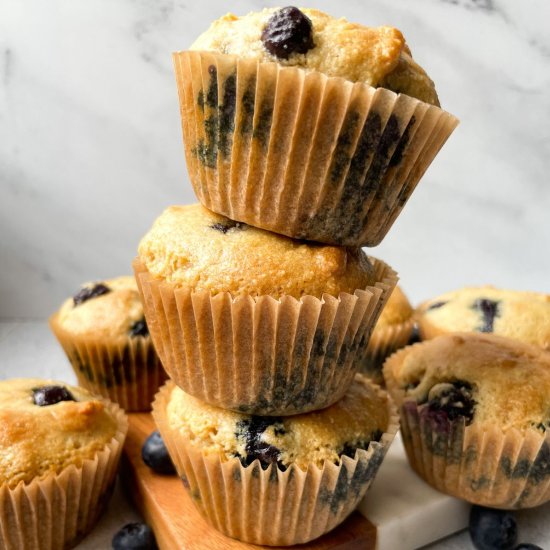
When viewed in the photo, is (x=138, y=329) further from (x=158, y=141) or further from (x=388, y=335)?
(x=158, y=141)

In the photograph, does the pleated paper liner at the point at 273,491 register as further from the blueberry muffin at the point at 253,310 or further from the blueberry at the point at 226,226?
the blueberry at the point at 226,226

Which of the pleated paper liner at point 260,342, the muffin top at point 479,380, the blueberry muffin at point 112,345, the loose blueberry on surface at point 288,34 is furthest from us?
the blueberry muffin at point 112,345

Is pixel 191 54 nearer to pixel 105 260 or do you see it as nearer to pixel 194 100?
pixel 194 100

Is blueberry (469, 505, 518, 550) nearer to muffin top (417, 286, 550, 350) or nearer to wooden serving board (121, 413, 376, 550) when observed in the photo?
wooden serving board (121, 413, 376, 550)

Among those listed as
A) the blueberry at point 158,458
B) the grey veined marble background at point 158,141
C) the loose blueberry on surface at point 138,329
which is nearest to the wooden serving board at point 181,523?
the blueberry at point 158,458

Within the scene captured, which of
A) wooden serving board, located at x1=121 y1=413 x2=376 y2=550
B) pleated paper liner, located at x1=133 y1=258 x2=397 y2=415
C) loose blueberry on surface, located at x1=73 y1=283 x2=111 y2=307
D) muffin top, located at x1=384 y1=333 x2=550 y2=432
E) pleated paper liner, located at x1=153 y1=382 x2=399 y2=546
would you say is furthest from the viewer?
loose blueberry on surface, located at x1=73 y1=283 x2=111 y2=307

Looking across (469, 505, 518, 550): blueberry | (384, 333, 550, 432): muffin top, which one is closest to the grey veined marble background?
(384, 333, 550, 432): muffin top

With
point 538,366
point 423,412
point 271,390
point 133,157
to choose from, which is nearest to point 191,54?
point 271,390
